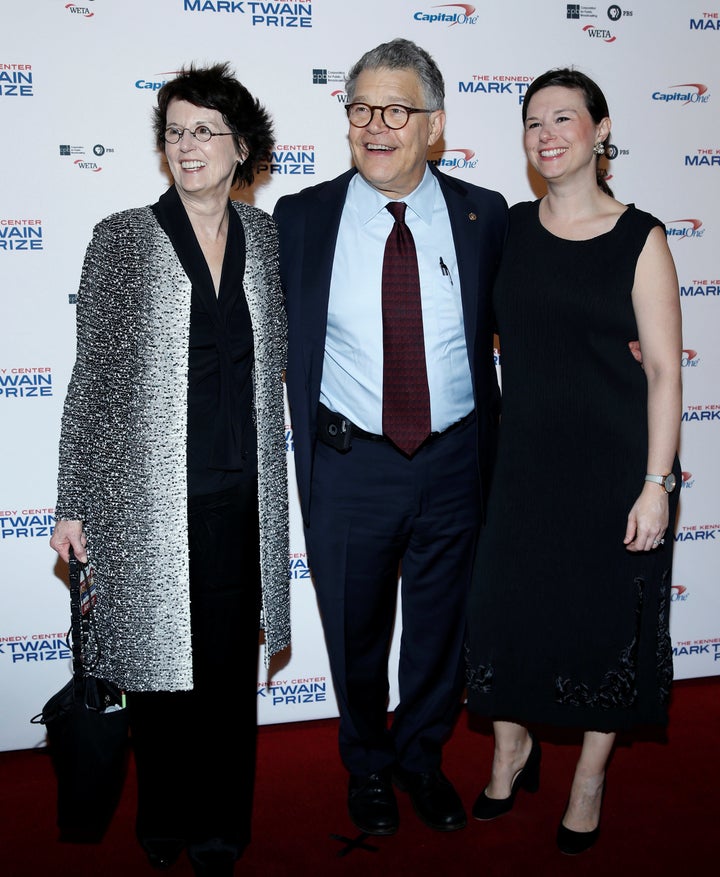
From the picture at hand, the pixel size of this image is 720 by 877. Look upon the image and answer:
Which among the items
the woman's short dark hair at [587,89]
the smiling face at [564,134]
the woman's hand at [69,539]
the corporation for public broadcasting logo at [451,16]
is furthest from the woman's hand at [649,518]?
the corporation for public broadcasting logo at [451,16]

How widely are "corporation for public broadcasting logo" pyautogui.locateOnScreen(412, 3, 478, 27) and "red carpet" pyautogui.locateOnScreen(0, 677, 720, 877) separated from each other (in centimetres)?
253

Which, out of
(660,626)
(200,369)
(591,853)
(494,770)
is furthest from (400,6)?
(591,853)

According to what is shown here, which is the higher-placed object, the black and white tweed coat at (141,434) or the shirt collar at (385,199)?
the shirt collar at (385,199)

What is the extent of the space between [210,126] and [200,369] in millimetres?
593

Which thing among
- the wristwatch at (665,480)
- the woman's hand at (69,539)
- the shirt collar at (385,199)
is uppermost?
the shirt collar at (385,199)

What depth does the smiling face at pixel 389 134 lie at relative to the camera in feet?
7.53

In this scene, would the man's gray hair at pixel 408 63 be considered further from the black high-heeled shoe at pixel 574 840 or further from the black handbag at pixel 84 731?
the black high-heeled shoe at pixel 574 840

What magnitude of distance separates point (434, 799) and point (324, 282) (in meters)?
1.59

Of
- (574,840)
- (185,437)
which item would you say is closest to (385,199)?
(185,437)

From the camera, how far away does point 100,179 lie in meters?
2.84

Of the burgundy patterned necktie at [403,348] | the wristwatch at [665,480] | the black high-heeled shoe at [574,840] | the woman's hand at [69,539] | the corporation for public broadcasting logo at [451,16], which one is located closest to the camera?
the woman's hand at [69,539]

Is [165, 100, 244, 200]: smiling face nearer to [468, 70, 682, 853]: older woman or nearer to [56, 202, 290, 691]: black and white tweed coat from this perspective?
[56, 202, 290, 691]: black and white tweed coat

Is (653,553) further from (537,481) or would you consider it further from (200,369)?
(200,369)

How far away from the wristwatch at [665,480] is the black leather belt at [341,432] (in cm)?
55
